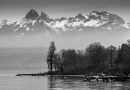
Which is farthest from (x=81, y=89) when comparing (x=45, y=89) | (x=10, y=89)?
(x=10, y=89)

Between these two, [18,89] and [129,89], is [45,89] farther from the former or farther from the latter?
[129,89]

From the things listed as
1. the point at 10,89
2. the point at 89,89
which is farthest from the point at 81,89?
the point at 10,89

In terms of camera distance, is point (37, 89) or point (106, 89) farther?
point (37, 89)

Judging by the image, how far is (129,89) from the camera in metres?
154

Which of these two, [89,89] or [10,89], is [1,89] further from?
[89,89]

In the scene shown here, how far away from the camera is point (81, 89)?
16038cm

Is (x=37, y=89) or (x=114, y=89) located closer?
(x=114, y=89)

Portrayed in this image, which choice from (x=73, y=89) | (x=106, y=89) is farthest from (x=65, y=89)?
(x=106, y=89)

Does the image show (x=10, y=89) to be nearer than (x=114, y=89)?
No

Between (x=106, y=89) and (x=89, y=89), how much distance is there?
542 cm

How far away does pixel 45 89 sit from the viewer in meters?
168

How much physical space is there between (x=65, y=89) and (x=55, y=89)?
444 centimetres

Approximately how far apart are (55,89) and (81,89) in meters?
9.37

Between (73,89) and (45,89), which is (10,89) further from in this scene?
(73,89)
